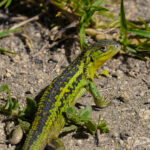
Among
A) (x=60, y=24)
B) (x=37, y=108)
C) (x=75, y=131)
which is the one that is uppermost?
(x=60, y=24)

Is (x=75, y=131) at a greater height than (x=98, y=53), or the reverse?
(x=98, y=53)

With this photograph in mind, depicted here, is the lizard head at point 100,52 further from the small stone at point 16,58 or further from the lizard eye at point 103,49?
the small stone at point 16,58

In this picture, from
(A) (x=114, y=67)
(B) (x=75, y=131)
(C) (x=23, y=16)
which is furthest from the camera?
(C) (x=23, y=16)

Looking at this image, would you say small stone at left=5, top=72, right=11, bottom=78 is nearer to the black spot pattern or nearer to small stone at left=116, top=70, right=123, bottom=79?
the black spot pattern

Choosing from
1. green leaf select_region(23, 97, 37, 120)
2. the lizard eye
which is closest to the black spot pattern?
green leaf select_region(23, 97, 37, 120)

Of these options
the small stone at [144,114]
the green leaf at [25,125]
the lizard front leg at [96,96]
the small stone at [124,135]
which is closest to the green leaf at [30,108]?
the green leaf at [25,125]

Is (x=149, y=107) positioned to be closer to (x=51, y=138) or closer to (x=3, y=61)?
(x=51, y=138)

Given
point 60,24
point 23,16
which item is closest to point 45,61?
point 60,24
